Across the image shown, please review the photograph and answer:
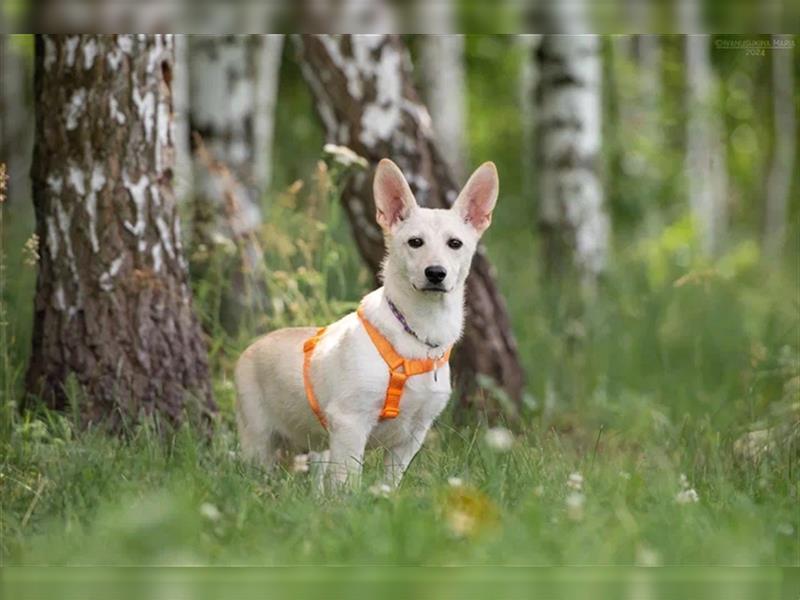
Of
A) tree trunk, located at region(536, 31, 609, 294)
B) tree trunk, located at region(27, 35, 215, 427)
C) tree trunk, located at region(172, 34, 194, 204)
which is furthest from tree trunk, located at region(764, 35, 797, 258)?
tree trunk, located at region(27, 35, 215, 427)

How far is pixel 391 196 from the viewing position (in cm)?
556

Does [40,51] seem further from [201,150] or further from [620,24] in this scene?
[620,24]

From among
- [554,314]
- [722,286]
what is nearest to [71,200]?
[554,314]

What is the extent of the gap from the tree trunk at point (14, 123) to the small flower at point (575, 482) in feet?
37.7

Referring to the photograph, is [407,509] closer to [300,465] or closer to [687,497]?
[300,465]

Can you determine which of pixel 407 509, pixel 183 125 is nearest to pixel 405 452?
pixel 407 509

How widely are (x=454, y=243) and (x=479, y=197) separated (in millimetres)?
314

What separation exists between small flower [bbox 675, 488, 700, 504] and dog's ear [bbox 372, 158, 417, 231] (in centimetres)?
165

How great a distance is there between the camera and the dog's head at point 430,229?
17.5ft

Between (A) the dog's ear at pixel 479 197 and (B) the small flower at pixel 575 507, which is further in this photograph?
(A) the dog's ear at pixel 479 197

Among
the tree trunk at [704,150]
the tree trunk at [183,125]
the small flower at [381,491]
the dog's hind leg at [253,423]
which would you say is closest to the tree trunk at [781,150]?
the tree trunk at [704,150]

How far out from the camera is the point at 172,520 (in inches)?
178

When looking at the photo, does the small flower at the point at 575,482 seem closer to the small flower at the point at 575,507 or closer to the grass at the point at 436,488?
the grass at the point at 436,488

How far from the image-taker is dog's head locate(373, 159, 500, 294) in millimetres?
5324
